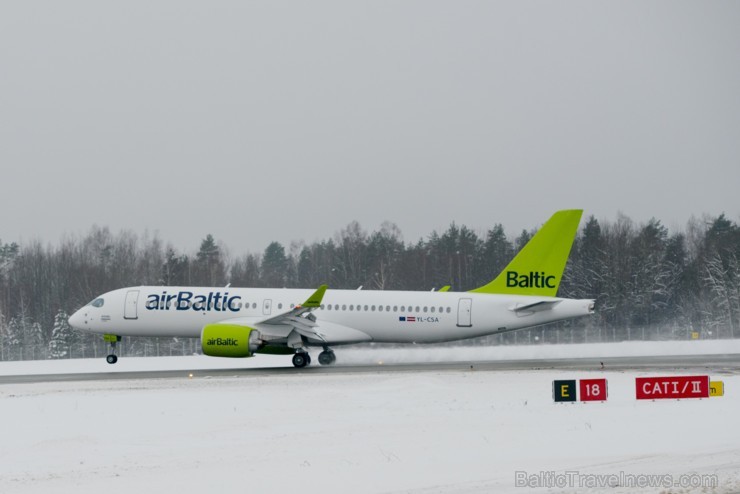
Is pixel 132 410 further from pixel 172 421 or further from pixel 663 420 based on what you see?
pixel 663 420

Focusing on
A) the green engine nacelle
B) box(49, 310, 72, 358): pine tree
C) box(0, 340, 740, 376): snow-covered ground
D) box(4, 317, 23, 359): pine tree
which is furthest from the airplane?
box(4, 317, 23, 359): pine tree

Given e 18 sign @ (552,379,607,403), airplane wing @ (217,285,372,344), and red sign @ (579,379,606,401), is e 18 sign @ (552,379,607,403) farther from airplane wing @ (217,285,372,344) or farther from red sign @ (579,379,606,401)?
airplane wing @ (217,285,372,344)

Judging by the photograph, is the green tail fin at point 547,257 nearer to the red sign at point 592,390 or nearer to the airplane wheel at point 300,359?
the airplane wheel at point 300,359

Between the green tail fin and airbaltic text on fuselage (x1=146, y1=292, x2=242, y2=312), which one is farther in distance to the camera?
airbaltic text on fuselage (x1=146, y1=292, x2=242, y2=312)

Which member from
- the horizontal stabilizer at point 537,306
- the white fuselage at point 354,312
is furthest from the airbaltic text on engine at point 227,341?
the horizontal stabilizer at point 537,306

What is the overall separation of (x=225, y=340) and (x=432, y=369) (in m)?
7.52

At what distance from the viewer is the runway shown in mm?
29047

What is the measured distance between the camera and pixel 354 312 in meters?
33.3

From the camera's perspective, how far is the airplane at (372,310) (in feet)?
106

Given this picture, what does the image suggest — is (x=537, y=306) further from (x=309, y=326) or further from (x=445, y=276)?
(x=445, y=276)

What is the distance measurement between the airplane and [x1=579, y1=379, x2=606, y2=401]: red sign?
37.7ft

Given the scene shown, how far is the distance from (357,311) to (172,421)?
1558 centimetres

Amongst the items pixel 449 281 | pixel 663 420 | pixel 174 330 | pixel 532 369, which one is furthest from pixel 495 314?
pixel 449 281

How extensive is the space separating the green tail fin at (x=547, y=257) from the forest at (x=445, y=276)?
15155 mm
